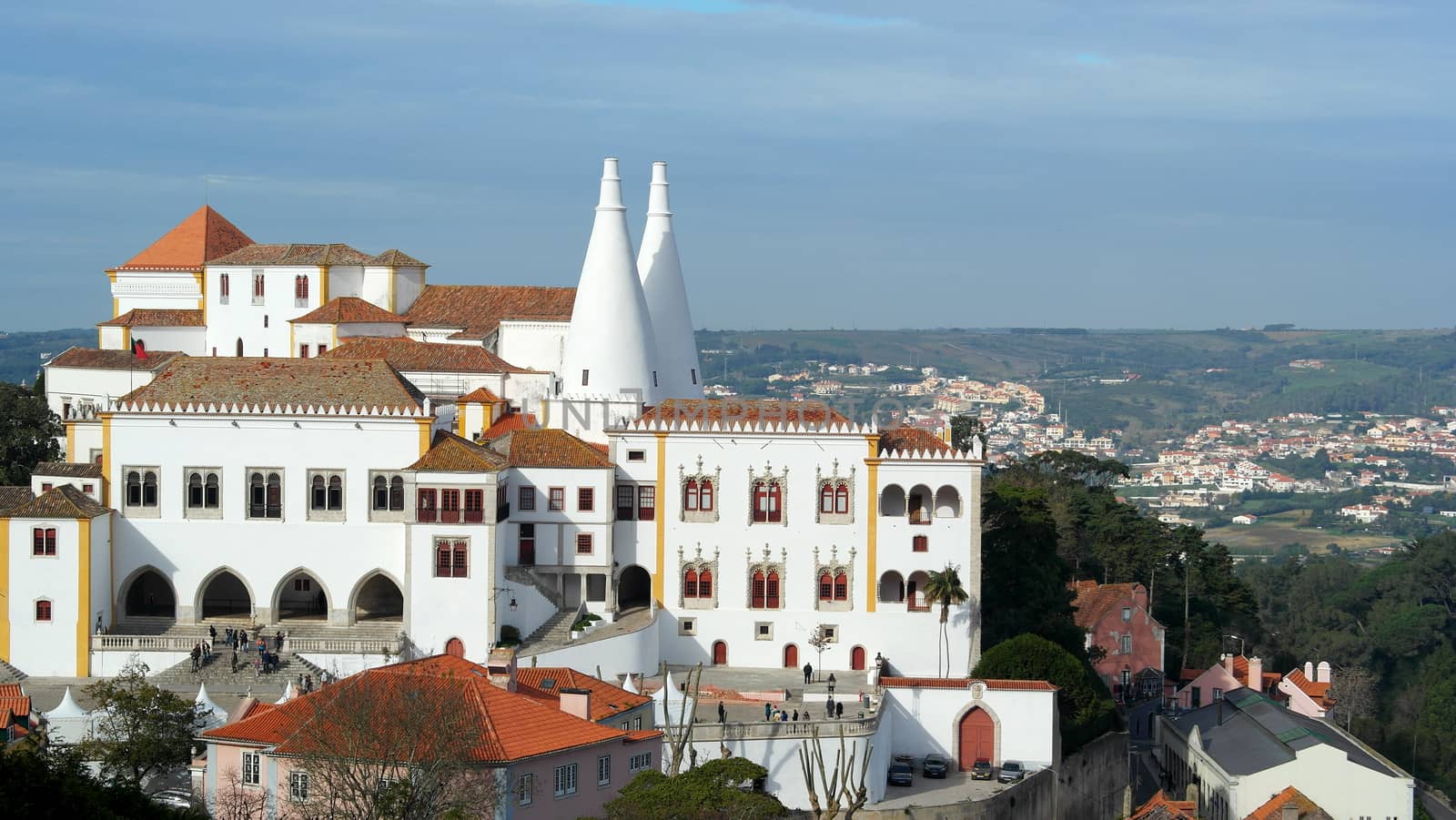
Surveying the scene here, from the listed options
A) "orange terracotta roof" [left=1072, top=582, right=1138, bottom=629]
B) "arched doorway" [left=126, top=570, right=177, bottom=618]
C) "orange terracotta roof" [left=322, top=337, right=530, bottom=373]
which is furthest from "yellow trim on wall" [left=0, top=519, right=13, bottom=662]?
"orange terracotta roof" [left=1072, top=582, right=1138, bottom=629]

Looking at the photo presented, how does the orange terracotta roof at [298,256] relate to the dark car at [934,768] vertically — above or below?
above

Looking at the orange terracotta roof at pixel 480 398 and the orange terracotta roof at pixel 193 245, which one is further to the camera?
the orange terracotta roof at pixel 193 245

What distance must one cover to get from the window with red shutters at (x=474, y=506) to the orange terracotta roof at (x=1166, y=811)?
1847cm

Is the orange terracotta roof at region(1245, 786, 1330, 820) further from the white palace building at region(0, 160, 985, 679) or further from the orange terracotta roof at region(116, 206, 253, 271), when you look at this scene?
the orange terracotta roof at region(116, 206, 253, 271)

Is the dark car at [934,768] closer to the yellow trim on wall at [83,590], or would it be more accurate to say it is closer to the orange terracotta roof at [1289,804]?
the orange terracotta roof at [1289,804]

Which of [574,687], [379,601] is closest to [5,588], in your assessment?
[379,601]

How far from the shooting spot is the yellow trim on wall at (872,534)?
182 ft

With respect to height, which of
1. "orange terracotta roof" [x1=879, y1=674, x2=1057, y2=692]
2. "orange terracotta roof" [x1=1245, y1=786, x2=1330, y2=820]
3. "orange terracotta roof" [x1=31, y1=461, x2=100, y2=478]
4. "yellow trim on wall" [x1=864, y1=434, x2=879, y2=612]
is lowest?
"orange terracotta roof" [x1=1245, y1=786, x2=1330, y2=820]

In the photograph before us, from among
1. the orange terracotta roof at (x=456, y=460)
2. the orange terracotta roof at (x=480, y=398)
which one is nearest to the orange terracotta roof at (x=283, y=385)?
the orange terracotta roof at (x=456, y=460)

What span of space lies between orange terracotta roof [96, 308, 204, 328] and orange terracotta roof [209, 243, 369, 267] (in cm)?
210

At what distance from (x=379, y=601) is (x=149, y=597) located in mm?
6294

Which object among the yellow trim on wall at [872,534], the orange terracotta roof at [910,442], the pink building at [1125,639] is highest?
the orange terracotta roof at [910,442]

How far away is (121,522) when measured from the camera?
55094 millimetres

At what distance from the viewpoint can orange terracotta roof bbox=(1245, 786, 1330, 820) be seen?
5444 centimetres
